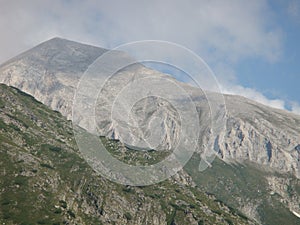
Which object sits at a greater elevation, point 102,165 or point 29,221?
point 102,165

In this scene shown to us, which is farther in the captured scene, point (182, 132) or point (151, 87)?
point (182, 132)

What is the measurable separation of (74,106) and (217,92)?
51.7 feet

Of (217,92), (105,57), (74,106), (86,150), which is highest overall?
(217,92)

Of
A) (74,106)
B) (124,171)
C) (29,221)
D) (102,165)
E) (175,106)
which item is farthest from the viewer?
(29,221)

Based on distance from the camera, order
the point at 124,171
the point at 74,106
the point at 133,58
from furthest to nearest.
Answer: the point at 124,171, the point at 74,106, the point at 133,58

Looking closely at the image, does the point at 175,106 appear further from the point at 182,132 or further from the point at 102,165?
the point at 102,165

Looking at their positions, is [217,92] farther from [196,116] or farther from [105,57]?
[105,57]

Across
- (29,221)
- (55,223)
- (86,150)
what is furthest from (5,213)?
(86,150)

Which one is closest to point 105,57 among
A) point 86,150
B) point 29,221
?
point 86,150

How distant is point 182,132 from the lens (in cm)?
5356

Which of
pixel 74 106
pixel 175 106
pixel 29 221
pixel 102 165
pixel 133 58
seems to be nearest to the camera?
pixel 133 58

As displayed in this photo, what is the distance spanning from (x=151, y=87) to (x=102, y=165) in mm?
13284

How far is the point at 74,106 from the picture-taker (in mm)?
43562

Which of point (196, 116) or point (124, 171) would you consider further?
point (124, 171)
